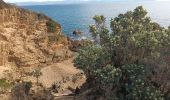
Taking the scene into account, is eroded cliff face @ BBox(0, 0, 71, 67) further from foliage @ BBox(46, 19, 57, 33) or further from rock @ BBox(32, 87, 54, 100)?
rock @ BBox(32, 87, 54, 100)

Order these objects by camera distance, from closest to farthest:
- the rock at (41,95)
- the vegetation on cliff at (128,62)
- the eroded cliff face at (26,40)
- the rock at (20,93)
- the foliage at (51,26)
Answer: the vegetation on cliff at (128,62) → the rock at (20,93) → the rock at (41,95) → the eroded cliff face at (26,40) → the foliage at (51,26)

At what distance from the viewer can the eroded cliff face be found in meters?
82.2

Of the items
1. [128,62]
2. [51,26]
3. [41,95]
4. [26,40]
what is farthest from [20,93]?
[51,26]

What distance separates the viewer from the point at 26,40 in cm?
8756

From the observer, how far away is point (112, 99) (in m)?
51.2

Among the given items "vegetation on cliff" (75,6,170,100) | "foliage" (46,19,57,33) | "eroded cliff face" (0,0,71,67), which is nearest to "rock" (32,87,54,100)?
"vegetation on cliff" (75,6,170,100)

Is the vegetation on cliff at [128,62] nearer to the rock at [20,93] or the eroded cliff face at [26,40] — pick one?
the rock at [20,93]

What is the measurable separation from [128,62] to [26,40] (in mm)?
38593

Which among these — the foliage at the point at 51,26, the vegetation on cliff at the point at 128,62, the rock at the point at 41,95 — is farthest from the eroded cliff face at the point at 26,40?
the vegetation on cliff at the point at 128,62

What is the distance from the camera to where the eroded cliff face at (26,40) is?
270 feet

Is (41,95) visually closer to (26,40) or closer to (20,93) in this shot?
(20,93)

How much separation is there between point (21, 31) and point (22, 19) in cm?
294

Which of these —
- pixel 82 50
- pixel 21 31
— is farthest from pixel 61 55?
pixel 82 50

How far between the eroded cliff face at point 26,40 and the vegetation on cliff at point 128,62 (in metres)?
27.6
